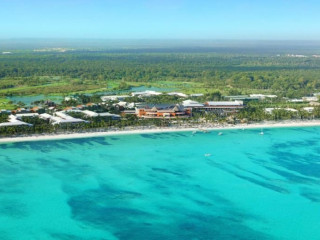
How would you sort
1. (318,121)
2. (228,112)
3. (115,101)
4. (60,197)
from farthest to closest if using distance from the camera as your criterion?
1. (115,101)
2. (228,112)
3. (318,121)
4. (60,197)

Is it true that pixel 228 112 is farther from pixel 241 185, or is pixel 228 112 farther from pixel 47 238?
pixel 47 238

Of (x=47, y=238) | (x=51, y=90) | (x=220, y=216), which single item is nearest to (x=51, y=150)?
(x=47, y=238)

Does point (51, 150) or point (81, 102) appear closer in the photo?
point (51, 150)

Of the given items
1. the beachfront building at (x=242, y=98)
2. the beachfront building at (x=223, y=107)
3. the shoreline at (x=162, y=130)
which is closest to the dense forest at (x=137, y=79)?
the beachfront building at (x=242, y=98)

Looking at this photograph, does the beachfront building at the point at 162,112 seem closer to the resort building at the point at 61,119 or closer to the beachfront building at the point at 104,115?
the beachfront building at the point at 104,115

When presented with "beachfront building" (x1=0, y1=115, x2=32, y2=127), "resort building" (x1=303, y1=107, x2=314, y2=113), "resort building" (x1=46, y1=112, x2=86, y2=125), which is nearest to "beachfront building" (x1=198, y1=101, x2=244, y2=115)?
"resort building" (x1=303, y1=107, x2=314, y2=113)

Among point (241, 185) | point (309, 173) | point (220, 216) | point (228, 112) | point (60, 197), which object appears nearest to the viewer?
point (220, 216)

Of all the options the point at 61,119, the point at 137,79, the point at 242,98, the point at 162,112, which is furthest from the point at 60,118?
the point at 137,79
